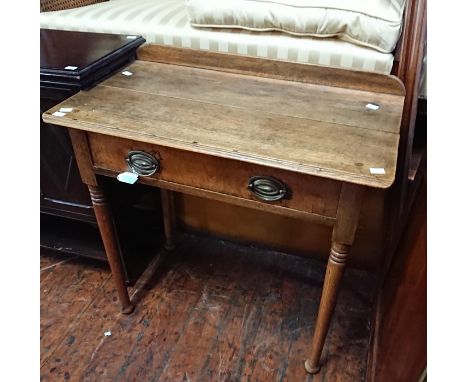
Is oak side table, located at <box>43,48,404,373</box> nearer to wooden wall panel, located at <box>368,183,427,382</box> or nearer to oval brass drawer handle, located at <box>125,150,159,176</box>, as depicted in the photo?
oval brass drawer handle, located at <box>125,150,159,176</box>

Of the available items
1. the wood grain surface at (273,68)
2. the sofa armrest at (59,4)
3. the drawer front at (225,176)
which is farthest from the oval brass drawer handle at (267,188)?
the sofa armrest at (59,4)

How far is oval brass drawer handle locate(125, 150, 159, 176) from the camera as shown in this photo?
915 mm

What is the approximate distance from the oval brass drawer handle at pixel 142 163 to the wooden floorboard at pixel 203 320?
0.59 m

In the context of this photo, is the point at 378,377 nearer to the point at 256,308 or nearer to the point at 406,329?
the point at 406,329

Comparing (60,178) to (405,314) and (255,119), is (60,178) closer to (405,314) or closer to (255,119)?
(255,119)

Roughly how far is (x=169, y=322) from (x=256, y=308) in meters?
0.28

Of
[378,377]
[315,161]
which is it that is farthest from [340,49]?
[378,377]

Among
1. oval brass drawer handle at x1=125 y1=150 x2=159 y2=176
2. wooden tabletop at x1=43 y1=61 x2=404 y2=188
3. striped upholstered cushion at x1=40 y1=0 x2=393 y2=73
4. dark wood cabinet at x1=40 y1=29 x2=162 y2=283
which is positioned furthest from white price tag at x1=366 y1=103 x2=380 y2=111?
dark wood cabinet at x1=40 y1=29 x2=162 y2=283

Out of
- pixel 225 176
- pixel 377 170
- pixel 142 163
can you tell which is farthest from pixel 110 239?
pixel 377 170

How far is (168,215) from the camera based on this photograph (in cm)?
154

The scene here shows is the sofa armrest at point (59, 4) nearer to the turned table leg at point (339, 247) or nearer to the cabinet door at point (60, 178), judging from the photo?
the cabinet door at point (60, 178)

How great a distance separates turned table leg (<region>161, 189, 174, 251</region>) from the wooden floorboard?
0.05 meters

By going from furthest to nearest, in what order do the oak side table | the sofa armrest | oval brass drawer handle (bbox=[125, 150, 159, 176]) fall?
the sofa armrest → oval brass drawer handle (bbox=[125, 150, 159, 176]) → the oak side table

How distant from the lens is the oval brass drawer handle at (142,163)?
91 centimetres
